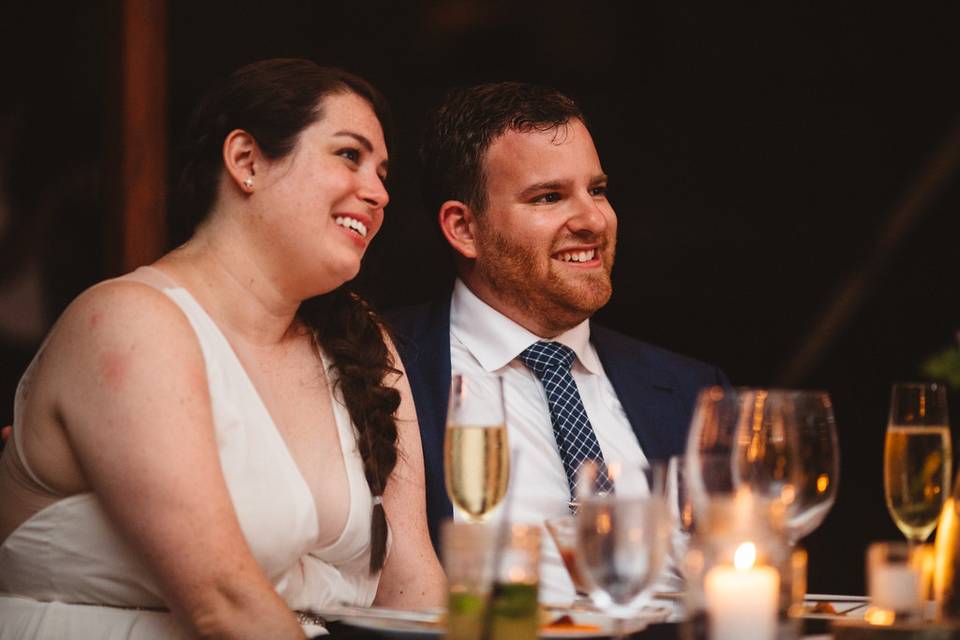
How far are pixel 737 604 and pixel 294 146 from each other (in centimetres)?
133

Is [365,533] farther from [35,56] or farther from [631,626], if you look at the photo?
[35,56]

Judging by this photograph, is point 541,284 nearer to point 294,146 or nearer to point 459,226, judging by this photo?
point 459,226

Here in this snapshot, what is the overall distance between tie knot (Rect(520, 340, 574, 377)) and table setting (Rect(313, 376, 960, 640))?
3.57 ft

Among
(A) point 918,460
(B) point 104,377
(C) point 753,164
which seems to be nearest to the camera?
(A) point 918,460

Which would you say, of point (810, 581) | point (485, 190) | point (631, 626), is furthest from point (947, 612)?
point (810, 581)

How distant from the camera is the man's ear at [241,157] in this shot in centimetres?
224

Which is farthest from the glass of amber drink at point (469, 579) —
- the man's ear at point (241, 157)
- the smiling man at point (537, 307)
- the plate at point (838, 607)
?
the smiling man at point (537, 307)

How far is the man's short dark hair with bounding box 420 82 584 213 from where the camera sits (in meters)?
3.05

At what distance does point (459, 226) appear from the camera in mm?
3156

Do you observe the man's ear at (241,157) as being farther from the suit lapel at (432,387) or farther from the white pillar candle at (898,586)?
the white pillar candle at (898,586)

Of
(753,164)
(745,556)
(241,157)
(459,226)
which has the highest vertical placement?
(753,164)

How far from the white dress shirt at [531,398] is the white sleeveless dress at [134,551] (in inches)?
27.8

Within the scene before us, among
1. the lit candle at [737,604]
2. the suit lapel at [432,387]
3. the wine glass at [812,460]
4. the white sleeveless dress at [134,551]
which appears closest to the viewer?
the lit candle at [737,604]

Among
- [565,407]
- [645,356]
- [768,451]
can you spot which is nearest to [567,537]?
[768,451]
